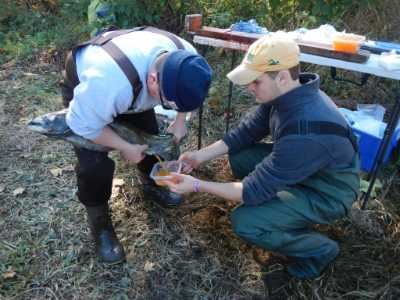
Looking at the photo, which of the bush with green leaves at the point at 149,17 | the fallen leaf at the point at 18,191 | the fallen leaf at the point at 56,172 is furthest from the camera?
the bush with green leaves at the point at 149,17

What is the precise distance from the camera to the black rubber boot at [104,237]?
85.7 inches

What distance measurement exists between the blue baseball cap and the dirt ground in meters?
1.04

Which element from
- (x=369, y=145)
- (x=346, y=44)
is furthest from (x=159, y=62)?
(x=369, y=145)

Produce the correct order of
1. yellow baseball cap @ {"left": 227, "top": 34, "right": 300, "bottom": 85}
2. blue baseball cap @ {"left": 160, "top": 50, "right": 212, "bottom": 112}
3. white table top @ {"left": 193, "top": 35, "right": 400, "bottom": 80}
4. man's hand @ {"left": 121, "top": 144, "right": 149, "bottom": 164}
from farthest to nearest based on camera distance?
white table top @ {"left": 193, "top": 35, "right": 400, "bottom": 80} → man's hand @ {"left": 121, "top": 144, "right": 149, "bottom": 164} → yellow baseball cap @ {"left": 227, "top": 34, "right": 300, "bottom": 85} → blue baseball cap @ {"left": 160, "top": 50, "right": 212, "bottom": 112}

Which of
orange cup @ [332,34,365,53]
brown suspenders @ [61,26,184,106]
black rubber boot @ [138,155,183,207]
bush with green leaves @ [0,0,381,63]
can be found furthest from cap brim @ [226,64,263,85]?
bush with green leaves @ [0,0,381,63]

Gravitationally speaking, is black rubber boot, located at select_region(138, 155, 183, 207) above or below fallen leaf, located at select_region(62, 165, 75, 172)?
above

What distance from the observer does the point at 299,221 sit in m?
1.95

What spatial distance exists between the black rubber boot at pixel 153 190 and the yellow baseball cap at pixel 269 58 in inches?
41.0

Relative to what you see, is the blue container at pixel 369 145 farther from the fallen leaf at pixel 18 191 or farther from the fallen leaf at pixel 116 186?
the fallen leaf at pixel 18 191

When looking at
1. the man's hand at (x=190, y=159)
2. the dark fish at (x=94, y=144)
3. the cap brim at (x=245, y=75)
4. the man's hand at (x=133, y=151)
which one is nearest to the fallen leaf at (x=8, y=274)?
the dark fish at (x=94, y=144)

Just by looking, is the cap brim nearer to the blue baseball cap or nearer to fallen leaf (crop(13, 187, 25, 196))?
the blue baseball cap

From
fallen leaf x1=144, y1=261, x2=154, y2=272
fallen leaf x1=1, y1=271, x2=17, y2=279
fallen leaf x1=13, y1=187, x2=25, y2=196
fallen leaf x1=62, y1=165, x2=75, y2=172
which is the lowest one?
fallen leaf x1=1, y1=271, x2=17, y2=279

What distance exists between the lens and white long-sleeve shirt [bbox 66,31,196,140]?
1.61 m

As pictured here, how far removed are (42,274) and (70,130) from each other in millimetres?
877
